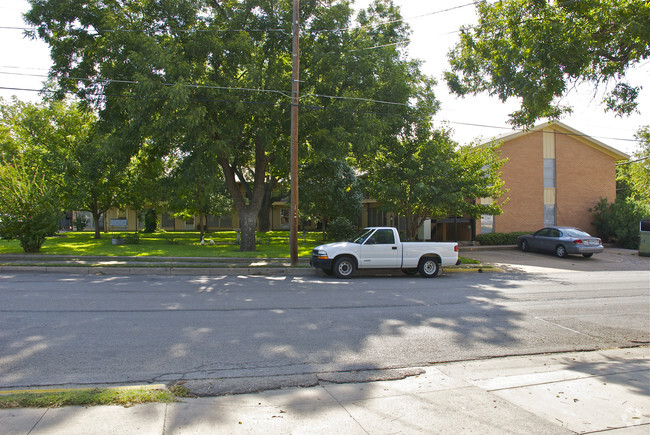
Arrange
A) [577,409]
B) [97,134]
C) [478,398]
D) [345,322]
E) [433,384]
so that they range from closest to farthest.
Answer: [577,409]
[478,398]
[433,384]
[345,322]
[97,134]

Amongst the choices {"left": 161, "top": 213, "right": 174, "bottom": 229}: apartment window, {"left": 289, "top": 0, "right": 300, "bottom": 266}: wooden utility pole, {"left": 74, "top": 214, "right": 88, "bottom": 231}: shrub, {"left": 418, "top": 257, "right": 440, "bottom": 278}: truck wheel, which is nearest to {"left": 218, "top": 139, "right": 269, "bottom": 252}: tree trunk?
{"left": 289, "top": 0, "right": 300, "bottom": 266}: wooden utility pole

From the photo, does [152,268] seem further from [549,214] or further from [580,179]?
[580,179]

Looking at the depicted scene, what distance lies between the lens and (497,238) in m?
25.4

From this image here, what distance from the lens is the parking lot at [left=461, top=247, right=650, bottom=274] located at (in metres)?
17.8

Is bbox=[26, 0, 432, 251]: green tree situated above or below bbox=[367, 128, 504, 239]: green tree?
above

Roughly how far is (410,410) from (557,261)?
753 inches

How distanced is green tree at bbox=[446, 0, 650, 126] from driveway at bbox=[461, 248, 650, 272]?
30.1 feet

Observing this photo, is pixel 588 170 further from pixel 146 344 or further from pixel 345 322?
pixel 146 344

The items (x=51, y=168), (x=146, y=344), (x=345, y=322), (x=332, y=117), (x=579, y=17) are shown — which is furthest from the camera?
(x=51, y=168)

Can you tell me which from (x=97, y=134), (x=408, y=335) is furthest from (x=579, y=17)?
(x=97, y=134)

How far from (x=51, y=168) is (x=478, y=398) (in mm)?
31266

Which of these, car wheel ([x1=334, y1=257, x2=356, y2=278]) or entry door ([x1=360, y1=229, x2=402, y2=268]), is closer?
car wheel ([x1=334, y1=257, x2=356, y2=278])

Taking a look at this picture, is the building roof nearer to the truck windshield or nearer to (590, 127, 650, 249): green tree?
(590, 127, 650, 249): green tree

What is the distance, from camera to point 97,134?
19.9 metres
